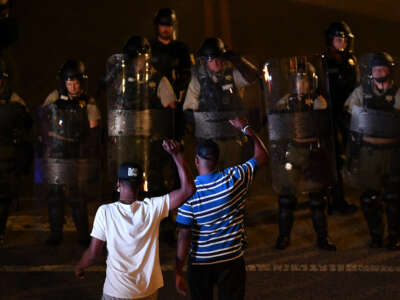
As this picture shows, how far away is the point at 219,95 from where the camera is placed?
220 inches

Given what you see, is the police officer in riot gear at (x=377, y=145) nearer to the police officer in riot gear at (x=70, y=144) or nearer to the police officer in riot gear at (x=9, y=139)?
the police officer in riot gear at (x=70, y=144)

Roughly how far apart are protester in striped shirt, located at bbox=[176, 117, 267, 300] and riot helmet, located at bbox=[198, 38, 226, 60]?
2562 millimetres

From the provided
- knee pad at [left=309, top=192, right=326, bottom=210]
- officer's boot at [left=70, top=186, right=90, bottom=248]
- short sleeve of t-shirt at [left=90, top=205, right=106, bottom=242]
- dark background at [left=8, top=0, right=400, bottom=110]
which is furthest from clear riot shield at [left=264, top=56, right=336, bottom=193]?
dark background at [left=8, top=0, right=400, bottom=110]

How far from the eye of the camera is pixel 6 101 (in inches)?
229

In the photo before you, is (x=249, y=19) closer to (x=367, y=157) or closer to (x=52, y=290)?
(x=367, y=157)

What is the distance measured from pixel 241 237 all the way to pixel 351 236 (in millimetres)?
2868

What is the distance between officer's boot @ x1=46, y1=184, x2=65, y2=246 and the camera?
568cm

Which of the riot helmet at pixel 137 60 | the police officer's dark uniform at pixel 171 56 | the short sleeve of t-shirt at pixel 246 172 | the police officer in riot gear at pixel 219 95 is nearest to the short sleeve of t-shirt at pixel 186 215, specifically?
the short sleeve of t-shirt at pixel 246 172

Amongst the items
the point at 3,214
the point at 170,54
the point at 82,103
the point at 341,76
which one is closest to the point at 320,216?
the point at 341,76

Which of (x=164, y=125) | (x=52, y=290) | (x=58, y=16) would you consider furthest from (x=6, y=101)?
(x=58, y=16)

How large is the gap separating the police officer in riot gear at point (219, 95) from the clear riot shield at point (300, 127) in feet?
1.23

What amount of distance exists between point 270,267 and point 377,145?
151 cm

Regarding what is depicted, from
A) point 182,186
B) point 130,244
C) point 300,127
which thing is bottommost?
point 130,244

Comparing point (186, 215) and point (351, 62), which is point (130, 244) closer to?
point (186, 215)
